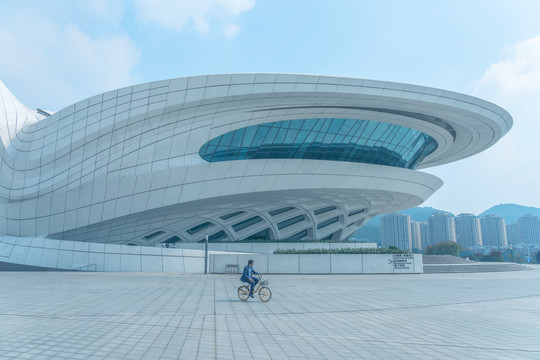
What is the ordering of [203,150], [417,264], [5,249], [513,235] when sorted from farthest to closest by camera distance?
[513,235] < [203,150] < [417,264] < [5,249]

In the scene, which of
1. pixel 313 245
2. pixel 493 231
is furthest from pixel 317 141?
pixel 493 231

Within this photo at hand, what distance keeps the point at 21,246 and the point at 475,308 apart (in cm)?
2514

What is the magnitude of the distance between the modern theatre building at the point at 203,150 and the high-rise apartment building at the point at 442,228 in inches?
4073

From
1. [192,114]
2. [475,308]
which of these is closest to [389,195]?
[192,114]

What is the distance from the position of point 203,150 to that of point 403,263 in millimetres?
16176

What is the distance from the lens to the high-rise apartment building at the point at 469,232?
5064 inches

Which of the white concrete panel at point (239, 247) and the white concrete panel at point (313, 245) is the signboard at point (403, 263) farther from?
the white concrete panel at point (239, 247)

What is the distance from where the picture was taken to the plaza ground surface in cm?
618

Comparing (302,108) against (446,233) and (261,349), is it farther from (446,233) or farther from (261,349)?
(446,233)

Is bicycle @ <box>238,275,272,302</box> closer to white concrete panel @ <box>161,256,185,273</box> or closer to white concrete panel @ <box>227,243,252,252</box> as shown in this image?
white concrete panel @ <box>161,256,185,273</box>

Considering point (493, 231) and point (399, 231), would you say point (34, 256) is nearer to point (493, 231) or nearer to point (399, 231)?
point (399, 231)

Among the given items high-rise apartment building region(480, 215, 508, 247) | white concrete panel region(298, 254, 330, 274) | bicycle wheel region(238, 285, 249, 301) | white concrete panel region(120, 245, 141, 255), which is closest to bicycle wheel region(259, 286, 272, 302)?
bicycle wheel region(238, 285, 249, 301)

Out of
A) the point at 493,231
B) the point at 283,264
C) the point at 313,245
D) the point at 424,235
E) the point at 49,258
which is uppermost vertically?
the point at 493,231

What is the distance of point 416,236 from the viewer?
136750 mm
